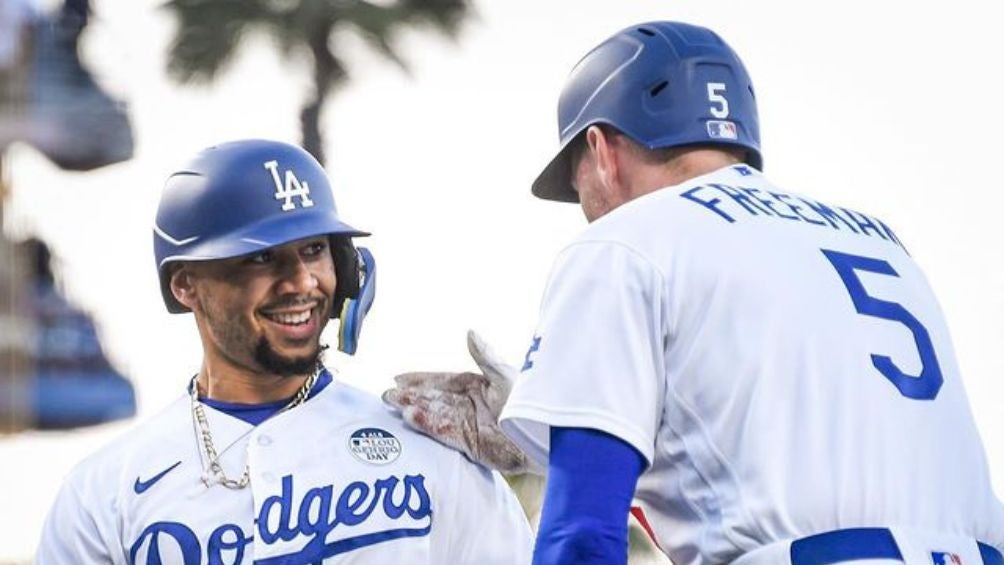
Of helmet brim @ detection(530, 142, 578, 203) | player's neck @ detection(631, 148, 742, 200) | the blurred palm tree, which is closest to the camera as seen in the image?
player's neck @ detection(631, 148, 742, 200)

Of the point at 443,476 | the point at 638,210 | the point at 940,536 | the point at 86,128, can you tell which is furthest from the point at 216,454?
the point at 86,128

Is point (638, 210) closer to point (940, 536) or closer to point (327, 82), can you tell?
point (940, 536)

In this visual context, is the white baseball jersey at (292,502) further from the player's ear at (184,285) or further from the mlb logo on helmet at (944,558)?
Answer: the mlb logo on helmet at (944,558)

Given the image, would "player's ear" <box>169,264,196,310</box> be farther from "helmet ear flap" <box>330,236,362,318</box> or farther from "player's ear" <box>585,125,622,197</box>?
"player's ear" <box>585,125,622,197</box>

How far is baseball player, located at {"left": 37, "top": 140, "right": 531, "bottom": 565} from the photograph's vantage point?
20.6ft

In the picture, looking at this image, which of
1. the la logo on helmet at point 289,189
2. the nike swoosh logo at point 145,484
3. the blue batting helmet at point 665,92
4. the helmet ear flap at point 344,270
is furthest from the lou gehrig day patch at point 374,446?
the blue batting helmet at point 665,92

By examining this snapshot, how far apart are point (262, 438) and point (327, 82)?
2026 centimetres

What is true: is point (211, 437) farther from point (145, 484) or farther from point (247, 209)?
point (247, 209)

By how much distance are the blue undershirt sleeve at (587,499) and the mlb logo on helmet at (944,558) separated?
0.61m

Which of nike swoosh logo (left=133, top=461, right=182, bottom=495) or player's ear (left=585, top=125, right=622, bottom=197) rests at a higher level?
player's ear (left=585, top=125, right=622, bottom=197)

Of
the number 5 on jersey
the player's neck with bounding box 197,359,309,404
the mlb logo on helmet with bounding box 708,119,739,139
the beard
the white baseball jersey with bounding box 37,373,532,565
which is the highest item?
the mlb logo on helmet with bounding box 708,119,739,139

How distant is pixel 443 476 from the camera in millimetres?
6387

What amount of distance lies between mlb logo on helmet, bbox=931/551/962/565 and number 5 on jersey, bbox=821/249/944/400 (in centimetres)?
32

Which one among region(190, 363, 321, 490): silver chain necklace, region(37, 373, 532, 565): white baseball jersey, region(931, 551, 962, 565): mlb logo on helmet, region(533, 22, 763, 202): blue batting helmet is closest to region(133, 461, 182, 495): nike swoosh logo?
region(37, 373, 532, 565): white baseball jersey
